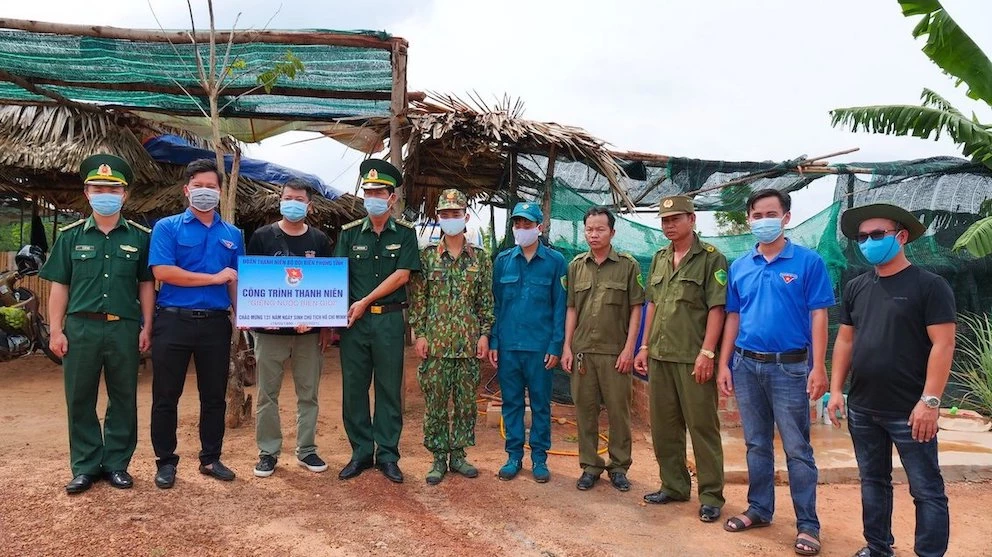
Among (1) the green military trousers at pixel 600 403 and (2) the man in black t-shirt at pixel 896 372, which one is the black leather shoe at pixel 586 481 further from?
Result: (2) the man in black t-shirt at pixel 896 372

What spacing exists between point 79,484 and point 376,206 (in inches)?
93.8

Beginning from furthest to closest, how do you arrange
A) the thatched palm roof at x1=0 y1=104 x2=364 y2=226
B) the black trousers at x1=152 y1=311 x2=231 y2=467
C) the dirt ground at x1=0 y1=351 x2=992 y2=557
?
the thatched palm roof at x1=0 y1=104 x2=364 y2=226
the black trousers at x1=152 y1=311 x2=231 y2=467
the dirt ground at x1=0 y1=351 x2=992 y2=557

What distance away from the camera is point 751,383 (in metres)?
3.42

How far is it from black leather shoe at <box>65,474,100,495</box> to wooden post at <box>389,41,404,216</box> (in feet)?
9.66

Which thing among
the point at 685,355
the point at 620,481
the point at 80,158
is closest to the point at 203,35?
the point at 80,158

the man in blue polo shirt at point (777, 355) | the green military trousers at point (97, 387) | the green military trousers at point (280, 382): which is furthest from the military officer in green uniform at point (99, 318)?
the man in blue polo shirt at point (777, 355)

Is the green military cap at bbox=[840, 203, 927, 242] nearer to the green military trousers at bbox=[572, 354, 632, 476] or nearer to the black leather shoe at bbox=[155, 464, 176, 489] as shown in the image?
the green military trousers at bbox=[572, 354, 632, 476]

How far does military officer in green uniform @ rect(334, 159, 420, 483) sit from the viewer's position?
4141 millimetres

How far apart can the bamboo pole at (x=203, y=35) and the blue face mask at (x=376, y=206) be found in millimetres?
1933

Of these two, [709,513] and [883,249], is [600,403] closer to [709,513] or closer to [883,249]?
[709,513]

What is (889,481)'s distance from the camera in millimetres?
3043

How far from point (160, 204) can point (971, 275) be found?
9585mm

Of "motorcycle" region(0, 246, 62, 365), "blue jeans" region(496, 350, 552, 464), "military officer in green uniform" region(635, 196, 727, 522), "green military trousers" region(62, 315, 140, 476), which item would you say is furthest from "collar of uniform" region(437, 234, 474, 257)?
"motorcycle" region(0, 246, 62, 365)

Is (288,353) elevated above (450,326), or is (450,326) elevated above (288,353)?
(450,326)
